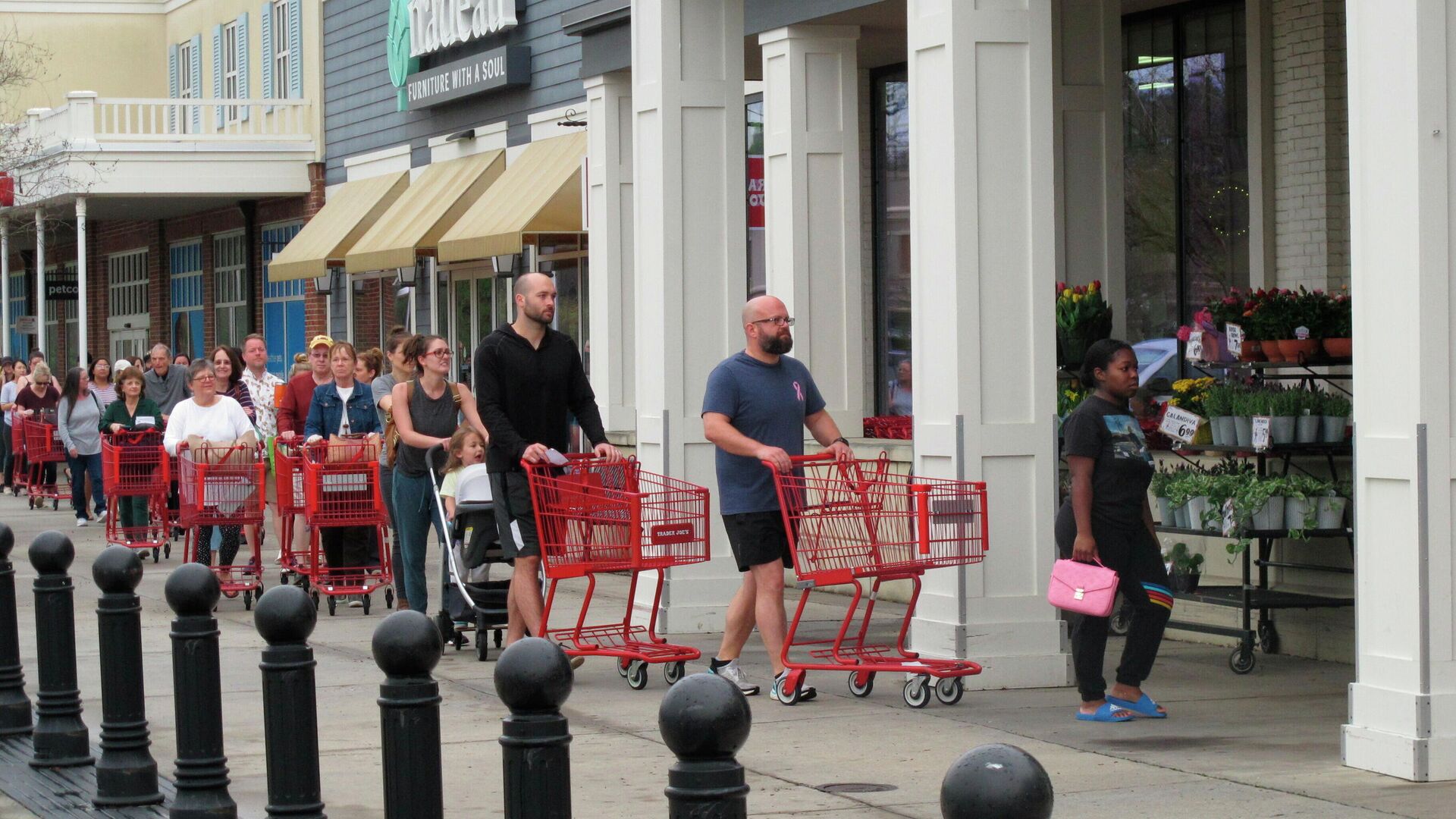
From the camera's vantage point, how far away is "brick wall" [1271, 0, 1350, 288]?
1326 centimetres

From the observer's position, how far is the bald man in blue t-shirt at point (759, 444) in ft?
31.2

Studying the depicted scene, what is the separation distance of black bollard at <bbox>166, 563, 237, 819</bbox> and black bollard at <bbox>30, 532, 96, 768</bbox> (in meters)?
1.51

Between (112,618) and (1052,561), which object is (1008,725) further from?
(112,618)

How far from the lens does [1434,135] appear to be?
7566 millimetres

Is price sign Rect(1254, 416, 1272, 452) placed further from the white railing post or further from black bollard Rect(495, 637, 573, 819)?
the white railing post

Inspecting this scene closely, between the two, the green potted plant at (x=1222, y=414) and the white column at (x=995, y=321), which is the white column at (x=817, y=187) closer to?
the green potted plant at (x=1222, y=414)

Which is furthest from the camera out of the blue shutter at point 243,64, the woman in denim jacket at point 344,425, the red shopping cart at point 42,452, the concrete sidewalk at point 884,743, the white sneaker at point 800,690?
the blue shutter at point 243,64

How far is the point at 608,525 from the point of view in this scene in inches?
385

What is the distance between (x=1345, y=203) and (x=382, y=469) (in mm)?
6694

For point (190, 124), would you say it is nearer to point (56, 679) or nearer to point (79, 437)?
point (79, 437)

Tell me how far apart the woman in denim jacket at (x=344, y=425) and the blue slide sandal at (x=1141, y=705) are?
6405 millimetres

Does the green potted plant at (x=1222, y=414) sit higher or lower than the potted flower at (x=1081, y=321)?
lower

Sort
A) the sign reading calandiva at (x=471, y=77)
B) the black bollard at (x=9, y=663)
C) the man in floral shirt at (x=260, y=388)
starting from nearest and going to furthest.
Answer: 1. the black bollard at (x=9, y=663)
2. the man in floral shirt at (x=260, y=388)
3. the sign reading calandiva at (x=471, y=77)

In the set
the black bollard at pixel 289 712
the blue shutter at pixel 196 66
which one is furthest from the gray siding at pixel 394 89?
the black bollard at pixel 289 712
